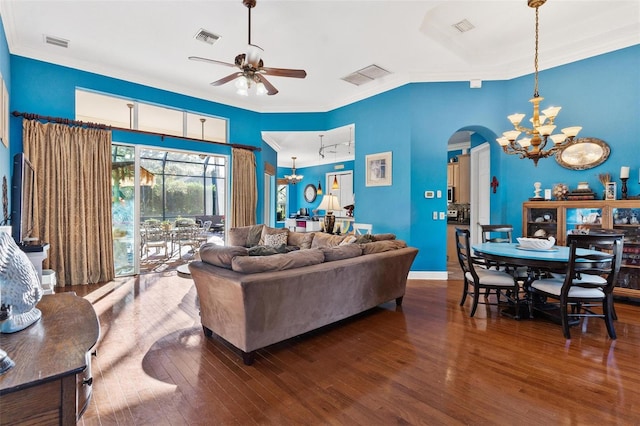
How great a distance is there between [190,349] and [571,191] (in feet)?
16.8

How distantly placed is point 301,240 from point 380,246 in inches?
67.0

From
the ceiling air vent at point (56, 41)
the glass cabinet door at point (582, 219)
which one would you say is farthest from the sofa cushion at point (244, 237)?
the glass cabinet door at point (582, 219)

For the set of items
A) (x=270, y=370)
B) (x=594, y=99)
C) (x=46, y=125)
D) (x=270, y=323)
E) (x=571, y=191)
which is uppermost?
(x=594, y=99)

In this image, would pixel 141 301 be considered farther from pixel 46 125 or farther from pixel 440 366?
pixel 440 366

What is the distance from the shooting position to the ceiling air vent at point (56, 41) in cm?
401

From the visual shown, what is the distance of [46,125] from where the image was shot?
4352mm

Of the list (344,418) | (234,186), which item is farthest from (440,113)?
(344,418)

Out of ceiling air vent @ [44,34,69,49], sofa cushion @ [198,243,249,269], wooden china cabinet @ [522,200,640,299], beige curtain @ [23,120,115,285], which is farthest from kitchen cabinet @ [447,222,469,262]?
ceiling air vent @ [44,34,69,49]

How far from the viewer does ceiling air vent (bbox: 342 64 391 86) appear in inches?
196

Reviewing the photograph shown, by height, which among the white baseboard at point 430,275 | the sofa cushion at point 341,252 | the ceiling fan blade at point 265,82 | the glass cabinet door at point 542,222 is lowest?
the white baseboard at point 430,275

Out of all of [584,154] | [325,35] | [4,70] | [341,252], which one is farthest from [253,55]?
[584,154]

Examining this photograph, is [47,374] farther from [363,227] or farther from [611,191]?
[611,191]

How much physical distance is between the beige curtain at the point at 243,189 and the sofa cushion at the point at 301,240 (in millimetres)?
1579

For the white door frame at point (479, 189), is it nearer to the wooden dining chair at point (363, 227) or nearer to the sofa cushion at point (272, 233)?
the wooden dining chair at point (363, 227)
